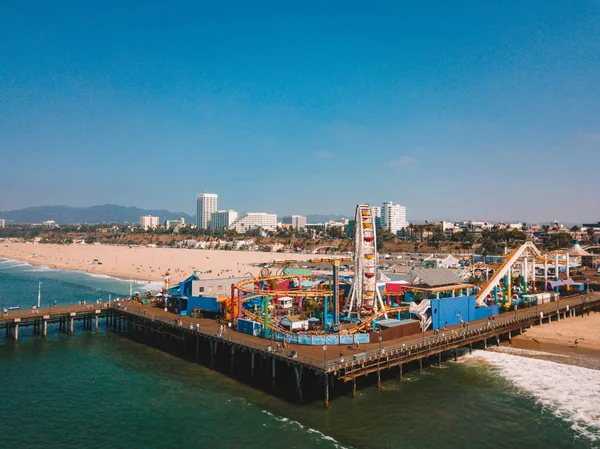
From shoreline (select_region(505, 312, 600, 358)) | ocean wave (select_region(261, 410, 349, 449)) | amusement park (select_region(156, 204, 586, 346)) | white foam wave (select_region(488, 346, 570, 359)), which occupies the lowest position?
ocean wave (select_region(261, 410, 349, 449))

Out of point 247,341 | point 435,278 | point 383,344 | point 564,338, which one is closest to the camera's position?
point 383,344

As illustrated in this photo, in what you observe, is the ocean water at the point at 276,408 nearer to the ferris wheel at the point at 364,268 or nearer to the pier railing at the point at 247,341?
the pier railing at the point at 247,341

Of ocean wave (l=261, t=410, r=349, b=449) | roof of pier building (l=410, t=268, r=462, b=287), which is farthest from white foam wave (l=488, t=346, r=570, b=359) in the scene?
ocean wave (l=261, t=410, r=349, b=449)

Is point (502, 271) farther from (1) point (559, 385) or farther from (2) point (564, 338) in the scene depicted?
(1) point (559, 385)

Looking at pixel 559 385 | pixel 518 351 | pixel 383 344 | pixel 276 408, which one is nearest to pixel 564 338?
pixel 518 351

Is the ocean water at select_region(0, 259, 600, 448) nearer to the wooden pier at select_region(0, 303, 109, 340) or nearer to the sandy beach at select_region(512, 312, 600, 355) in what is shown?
the sandy beach at select_region(512, 312, 600, 355)

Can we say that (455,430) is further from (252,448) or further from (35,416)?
(35,416)

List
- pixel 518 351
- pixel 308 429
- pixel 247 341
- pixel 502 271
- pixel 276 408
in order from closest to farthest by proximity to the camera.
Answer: pixel 308 429, pixel 276 408, pixel 247 341, pixel 518 351, pixel 502 271
